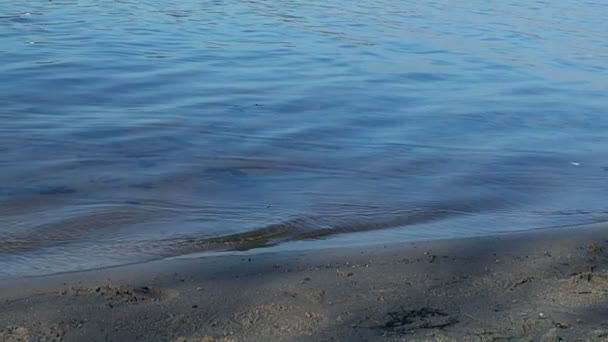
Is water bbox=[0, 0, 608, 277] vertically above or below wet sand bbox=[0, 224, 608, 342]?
below

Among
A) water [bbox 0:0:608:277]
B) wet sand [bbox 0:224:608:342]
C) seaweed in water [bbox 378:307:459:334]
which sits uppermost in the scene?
seaweed in water [bbox 378:307:459:334]

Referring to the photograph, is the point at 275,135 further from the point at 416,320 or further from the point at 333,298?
the point at 416,320

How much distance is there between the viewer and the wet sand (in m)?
3.98

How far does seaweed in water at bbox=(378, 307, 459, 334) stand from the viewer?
4051mm

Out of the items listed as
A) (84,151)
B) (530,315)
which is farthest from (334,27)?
(530,315)

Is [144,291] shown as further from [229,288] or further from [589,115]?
[589,115]

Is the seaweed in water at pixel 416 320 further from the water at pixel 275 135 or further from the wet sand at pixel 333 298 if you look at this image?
the water at pixel 275 135

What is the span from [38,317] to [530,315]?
195cm

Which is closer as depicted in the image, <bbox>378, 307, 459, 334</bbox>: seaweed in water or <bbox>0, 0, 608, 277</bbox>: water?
<bbox>378, 307, 459, 334</bbox>: seaweed in water

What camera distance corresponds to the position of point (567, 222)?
6.11 meters

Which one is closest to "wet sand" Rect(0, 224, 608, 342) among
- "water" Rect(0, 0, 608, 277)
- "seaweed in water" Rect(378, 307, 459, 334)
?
"seaweed in water" Rect(378, 307, 459, 334)

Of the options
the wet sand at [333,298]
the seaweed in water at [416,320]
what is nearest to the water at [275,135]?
the wet sand at [333,298]

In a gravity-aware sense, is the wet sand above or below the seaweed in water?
below

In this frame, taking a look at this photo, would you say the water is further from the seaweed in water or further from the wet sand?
the seaweed in water
